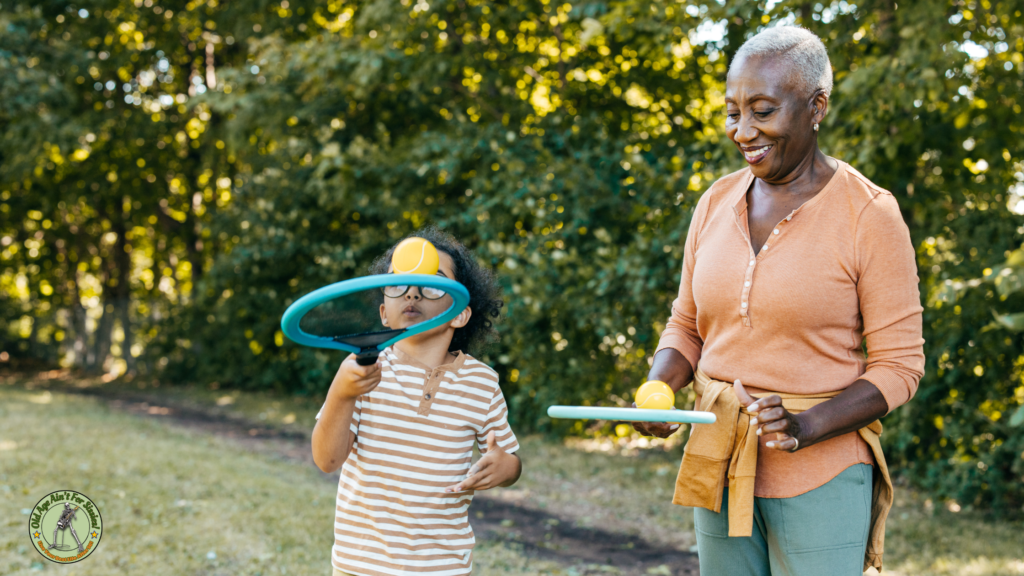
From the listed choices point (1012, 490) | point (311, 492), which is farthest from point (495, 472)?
point (1012, 490)

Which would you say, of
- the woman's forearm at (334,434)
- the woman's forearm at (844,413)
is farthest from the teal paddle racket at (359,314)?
the woman's forearm at (844,413)

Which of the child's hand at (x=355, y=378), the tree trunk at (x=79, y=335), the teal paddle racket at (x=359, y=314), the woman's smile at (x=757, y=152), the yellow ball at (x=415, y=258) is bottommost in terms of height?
the tree trunk at (x=79, y=335)

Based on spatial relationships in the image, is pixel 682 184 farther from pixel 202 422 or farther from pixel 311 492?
pixel 202 422

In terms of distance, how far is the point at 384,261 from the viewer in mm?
2482

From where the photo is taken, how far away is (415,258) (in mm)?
2086

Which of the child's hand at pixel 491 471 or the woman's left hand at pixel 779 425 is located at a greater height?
the woman's left hand at pixel 779 425

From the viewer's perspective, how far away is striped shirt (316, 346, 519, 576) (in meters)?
2.13

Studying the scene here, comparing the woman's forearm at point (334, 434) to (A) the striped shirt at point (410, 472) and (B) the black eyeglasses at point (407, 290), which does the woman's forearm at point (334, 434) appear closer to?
(A) the striped shirt at point (410, 472)

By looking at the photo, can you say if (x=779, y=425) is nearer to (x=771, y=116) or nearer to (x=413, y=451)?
(x=771, y=116)

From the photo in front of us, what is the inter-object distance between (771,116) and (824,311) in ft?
A: 1.49

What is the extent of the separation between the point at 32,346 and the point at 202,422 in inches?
358

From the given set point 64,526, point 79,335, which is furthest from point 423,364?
point 79,335

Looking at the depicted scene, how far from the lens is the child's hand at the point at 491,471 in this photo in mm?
2127

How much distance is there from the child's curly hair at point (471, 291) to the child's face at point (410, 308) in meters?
0.32
